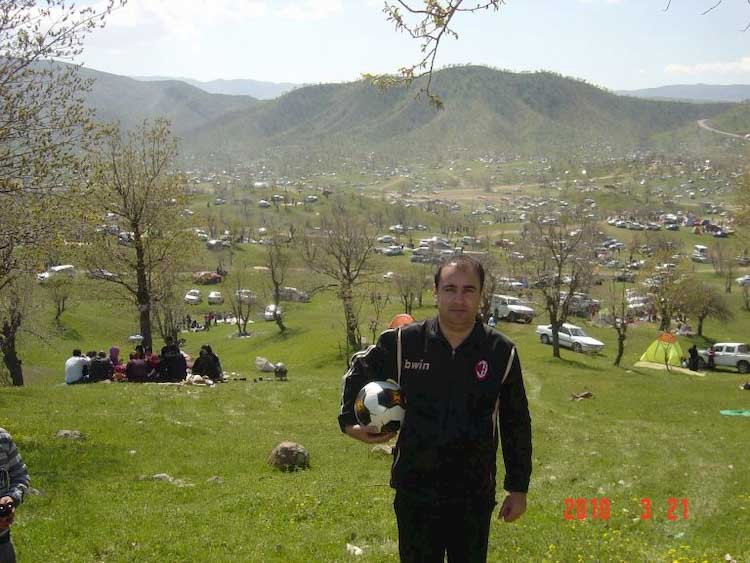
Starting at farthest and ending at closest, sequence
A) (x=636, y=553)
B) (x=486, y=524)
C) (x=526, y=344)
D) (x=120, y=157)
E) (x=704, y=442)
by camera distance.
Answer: (x=526, y=344) → (x=120, y=157) → (x=704, y=442) → (x=636, y=553) → (x=486, y=524)

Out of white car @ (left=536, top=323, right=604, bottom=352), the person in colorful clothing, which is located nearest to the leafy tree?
the person in colorful clothing

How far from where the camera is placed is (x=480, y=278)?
4926mm

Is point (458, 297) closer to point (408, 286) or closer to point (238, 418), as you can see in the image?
point (238, 418)

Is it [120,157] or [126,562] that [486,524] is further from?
[120,157]

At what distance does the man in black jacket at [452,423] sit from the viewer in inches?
183

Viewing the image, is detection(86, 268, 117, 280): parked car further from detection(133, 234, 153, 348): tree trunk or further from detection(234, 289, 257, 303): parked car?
detection(234, 289, 257, 303): parked car

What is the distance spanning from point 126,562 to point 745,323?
76532 millimetres

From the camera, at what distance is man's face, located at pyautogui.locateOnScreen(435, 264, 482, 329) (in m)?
4.77

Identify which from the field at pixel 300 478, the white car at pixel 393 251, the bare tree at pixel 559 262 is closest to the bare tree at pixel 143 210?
the field at pixel 300 478

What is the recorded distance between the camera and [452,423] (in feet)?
15.3

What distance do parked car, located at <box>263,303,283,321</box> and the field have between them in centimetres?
3948

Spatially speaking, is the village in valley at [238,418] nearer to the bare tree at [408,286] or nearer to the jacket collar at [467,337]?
the jacket collar at [467,337]

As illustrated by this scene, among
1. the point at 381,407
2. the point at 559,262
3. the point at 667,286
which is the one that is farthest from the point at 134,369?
the point at 667,286

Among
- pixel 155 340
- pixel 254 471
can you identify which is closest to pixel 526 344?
pixel 155 340
